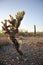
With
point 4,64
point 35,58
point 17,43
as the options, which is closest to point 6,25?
point 17,43

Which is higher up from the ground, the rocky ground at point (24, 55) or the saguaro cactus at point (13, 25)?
the saguaro cactus at point (13, 25)

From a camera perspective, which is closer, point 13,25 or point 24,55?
point 13,25

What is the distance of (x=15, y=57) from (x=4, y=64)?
0.95m

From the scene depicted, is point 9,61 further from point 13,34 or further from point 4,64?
point 13,34

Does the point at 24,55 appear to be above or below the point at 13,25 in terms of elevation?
below

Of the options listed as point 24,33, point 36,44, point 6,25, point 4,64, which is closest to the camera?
point 6,25

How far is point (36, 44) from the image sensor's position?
12.5 meters

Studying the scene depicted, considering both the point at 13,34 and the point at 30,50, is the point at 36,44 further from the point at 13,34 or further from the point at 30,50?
the point at 13,34

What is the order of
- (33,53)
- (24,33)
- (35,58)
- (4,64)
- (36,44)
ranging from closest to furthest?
(4,64) → (35,58) → (33,53) → (36,44) → (24,33)

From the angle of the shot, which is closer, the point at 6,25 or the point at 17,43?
the point at 6,25

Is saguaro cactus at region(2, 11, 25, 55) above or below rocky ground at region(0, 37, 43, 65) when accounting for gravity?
above

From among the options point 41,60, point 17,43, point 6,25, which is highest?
point 6,25

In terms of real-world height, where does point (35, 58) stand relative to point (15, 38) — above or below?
below

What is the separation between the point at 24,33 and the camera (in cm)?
1786
